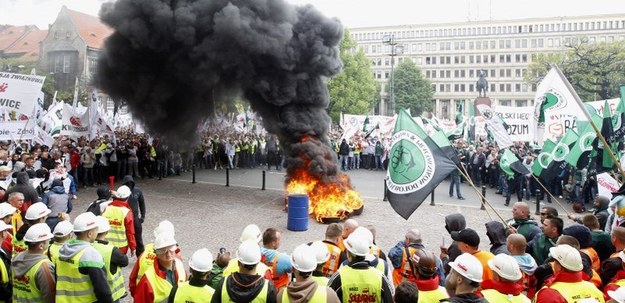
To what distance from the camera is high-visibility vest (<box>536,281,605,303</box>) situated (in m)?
3.70

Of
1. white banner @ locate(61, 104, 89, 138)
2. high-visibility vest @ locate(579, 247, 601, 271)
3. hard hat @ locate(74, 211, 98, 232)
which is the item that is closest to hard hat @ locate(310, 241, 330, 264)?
hard hat @ locate(74, 211, 98, 232)

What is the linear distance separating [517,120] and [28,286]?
53.5 ft

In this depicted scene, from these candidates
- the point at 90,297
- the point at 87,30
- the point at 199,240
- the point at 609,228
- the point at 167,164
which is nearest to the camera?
the point at 90,297

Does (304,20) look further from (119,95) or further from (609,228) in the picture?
(609,228)

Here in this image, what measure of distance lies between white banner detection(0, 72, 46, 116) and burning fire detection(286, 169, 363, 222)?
736cm

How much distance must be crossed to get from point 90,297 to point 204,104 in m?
13.6

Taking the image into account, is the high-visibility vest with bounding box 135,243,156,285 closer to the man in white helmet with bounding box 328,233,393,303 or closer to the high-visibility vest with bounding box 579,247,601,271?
the man in white helmet with bounding box 328,233,393,303

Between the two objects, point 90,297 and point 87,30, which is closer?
point 90,297

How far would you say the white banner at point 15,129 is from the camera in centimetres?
1187

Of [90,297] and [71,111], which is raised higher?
[71,111]

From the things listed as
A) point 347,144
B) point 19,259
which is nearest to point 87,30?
point 347,144

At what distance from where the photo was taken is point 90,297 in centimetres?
412

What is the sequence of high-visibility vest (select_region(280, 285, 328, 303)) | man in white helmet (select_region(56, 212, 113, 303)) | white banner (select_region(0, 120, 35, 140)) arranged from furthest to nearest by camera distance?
white banner (select_region(0, 120, 35, 140)) → man in white helmet (select_region(56, 212, 113, 303)) → high-visibility vest (select_region(280, 285, 328, 303))

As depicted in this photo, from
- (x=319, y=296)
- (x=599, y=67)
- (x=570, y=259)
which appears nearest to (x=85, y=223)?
(x=319, y=296)
